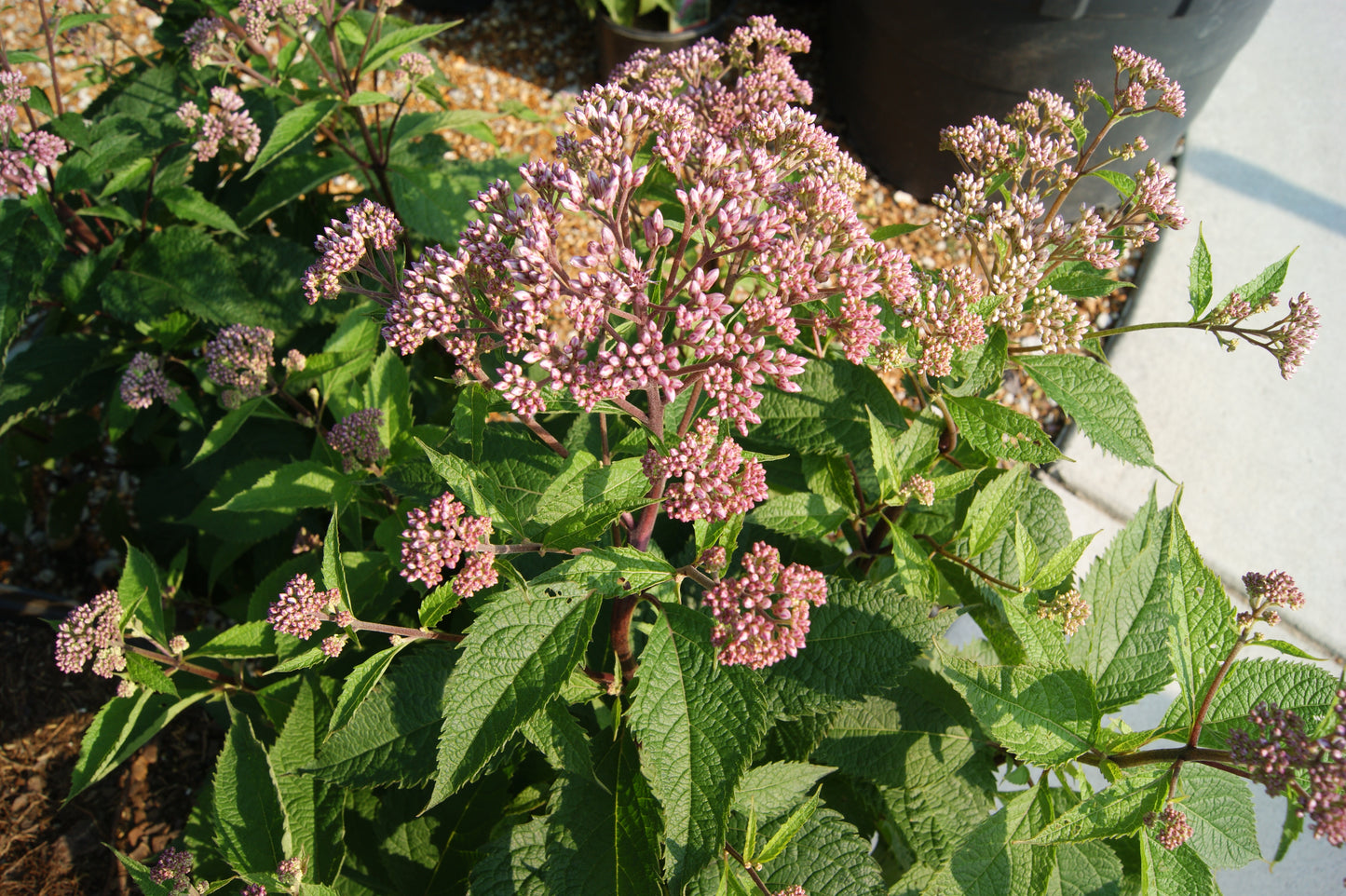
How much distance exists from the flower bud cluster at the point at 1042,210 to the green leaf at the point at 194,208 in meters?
2.04

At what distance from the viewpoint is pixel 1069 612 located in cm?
181

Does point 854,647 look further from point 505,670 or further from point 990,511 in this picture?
point 505,670

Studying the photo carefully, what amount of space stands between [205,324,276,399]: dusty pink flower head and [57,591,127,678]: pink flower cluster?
61cm

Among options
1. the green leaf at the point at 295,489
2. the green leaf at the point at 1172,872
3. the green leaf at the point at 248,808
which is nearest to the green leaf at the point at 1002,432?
the green leaf at the point at 1172,872

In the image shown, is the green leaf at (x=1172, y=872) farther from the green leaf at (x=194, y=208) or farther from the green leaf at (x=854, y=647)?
the green leaf at (x=194, y=208)

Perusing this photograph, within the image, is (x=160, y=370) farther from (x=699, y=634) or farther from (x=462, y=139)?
(x=462, y=139)

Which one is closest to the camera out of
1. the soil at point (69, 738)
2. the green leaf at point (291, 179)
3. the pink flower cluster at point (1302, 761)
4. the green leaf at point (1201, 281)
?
the pink flower cluster at point (1302, 761)

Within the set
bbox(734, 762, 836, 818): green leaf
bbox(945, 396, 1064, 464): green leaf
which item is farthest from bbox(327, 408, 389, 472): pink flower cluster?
bbox(945, 396, 1064, 464): green leaf

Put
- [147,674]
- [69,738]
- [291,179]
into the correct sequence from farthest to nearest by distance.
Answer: [69,738] < [291,179] < [147,674]

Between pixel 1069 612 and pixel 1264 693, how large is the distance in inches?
14.6

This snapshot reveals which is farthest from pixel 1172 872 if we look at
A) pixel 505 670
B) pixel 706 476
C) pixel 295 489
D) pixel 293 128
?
pixel 293 128

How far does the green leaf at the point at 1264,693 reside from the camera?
152 cm

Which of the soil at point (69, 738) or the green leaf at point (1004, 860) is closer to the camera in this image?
the green leaf at point (1004, 860)

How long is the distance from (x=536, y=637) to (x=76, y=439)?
106 inches
